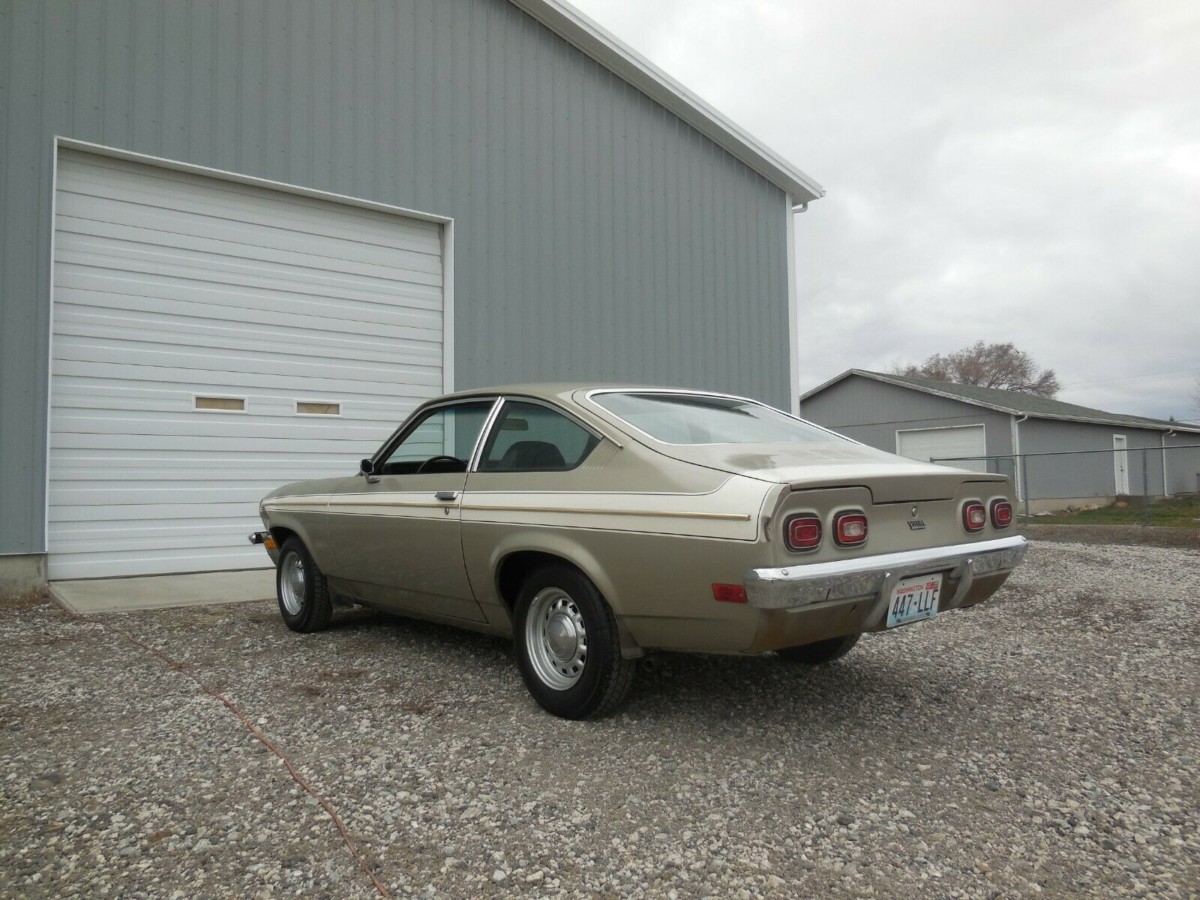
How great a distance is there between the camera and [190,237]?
7.80 metres

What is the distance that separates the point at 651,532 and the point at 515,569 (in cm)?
95

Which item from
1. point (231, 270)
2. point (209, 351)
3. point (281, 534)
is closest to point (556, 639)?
point (281, 534)

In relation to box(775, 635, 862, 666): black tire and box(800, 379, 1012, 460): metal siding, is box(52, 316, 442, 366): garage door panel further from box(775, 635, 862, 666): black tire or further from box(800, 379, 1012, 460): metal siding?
box(800, 379, 1012, 460): metal siding

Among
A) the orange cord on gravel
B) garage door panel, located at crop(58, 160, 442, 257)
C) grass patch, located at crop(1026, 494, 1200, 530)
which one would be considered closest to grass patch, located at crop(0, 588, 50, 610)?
the orange cord on gravel

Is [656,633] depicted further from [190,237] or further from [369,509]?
[190,237]

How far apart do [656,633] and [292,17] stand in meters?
7.76

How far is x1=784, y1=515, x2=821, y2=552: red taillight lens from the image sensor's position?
9.29 feet

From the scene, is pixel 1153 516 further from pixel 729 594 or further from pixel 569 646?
pixel 729 594

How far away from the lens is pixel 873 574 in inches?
118

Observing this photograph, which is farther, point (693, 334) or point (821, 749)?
point (693, 334)

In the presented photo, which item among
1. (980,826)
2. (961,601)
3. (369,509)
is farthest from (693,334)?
(980,826)

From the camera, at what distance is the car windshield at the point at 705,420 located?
11.9ft

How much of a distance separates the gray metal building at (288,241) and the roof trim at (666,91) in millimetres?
42

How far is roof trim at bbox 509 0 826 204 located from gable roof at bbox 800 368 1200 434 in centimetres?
1464
